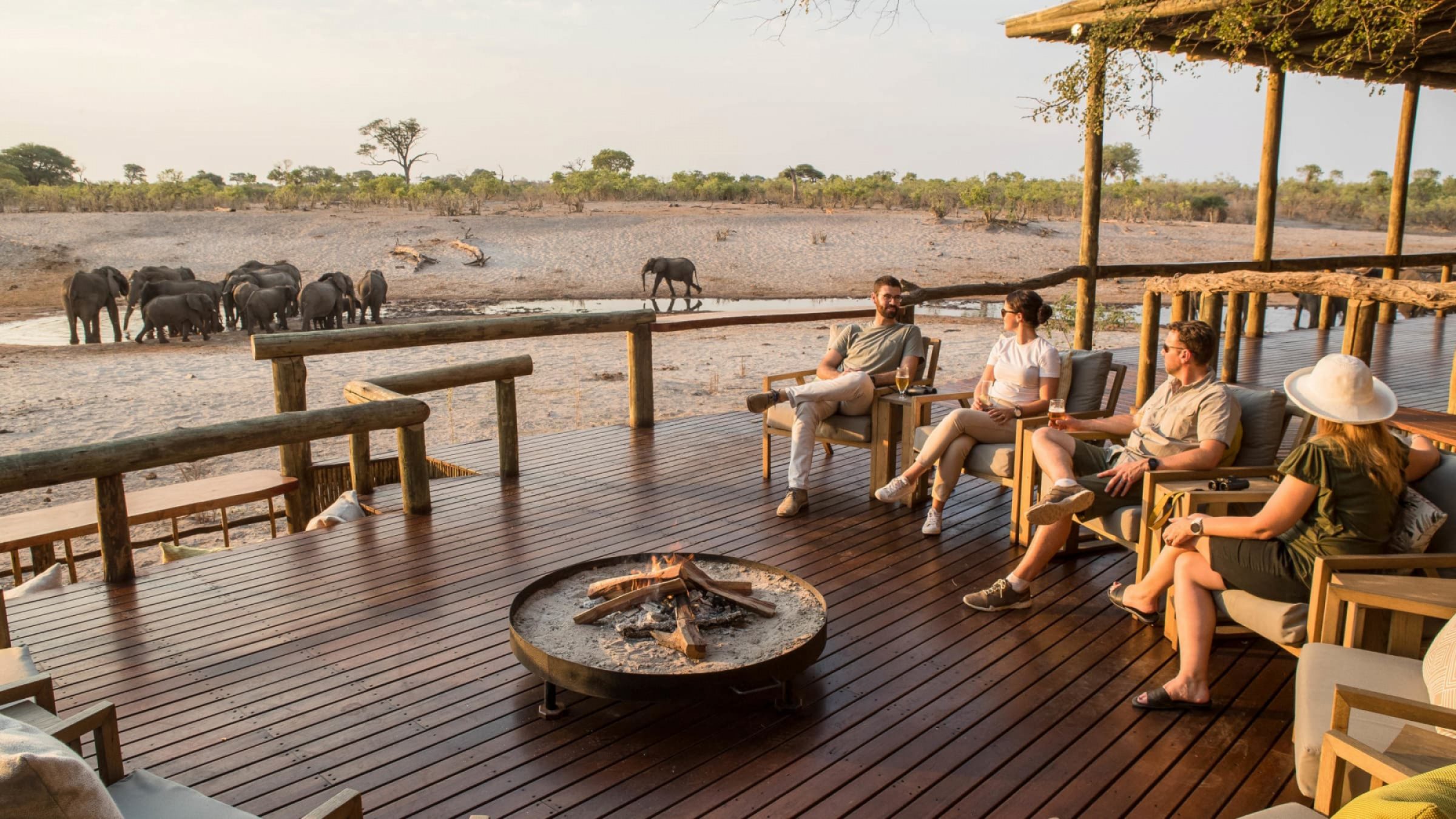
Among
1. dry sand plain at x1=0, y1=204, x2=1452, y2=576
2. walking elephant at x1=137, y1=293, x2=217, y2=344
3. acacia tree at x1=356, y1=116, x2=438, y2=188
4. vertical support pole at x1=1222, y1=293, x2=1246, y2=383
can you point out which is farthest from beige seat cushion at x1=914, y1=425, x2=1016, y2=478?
acacia tree at x1=356, y1=116, x2=438, y2=188

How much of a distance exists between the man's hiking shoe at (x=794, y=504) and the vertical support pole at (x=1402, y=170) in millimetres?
8099

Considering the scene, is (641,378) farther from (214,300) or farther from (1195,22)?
(214,300)

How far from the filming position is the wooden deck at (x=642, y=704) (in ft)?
8.14

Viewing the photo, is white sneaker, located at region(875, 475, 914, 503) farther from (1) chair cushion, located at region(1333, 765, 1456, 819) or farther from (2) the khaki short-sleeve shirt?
(1) chair cushion, located at region(1333, 765, 1456, 819)

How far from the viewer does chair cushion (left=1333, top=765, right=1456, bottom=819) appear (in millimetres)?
1286

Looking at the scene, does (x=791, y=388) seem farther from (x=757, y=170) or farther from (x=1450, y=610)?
(x=757, y=170)

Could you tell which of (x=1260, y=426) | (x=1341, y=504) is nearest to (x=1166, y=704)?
(x=1341, y=504)

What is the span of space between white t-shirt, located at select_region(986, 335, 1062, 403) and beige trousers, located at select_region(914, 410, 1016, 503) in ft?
0.51

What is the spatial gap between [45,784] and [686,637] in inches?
69.1

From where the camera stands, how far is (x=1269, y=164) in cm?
909

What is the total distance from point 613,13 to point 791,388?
7075 millimetres

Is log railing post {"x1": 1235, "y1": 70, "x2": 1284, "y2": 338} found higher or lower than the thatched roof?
lower

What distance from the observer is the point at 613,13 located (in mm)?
10367

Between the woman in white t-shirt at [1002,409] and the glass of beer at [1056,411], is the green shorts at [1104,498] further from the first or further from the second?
the woman in white t-shirt at [1002,409]
